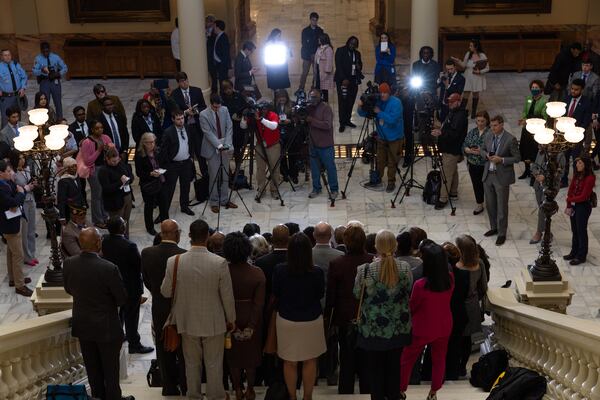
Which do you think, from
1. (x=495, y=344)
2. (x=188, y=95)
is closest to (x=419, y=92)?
(x=188, y=95)

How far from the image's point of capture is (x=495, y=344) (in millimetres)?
9281

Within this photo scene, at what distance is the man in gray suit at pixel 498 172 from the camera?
12.7 m

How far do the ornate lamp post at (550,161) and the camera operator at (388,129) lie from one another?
3.91m

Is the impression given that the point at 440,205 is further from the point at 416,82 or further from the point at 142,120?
the point at 142,120

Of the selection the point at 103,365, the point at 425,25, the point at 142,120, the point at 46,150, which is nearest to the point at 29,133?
the point at 46,150

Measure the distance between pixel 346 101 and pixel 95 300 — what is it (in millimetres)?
10174

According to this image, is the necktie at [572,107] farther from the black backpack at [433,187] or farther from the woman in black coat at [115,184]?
the woman in black coat at [115,184]

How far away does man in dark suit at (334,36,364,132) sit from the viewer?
17.1 meters

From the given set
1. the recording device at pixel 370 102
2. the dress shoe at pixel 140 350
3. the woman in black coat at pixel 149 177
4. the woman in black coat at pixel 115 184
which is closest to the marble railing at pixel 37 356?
the dress shoe at pixel 140 350

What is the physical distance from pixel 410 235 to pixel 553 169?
198 centimetres

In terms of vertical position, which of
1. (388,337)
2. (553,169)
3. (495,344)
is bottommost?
(495,344)

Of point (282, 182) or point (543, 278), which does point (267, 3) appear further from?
point (543, 278)

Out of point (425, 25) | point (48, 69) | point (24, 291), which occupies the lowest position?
point (24, 291)

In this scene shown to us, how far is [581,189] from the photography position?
39.2ft
